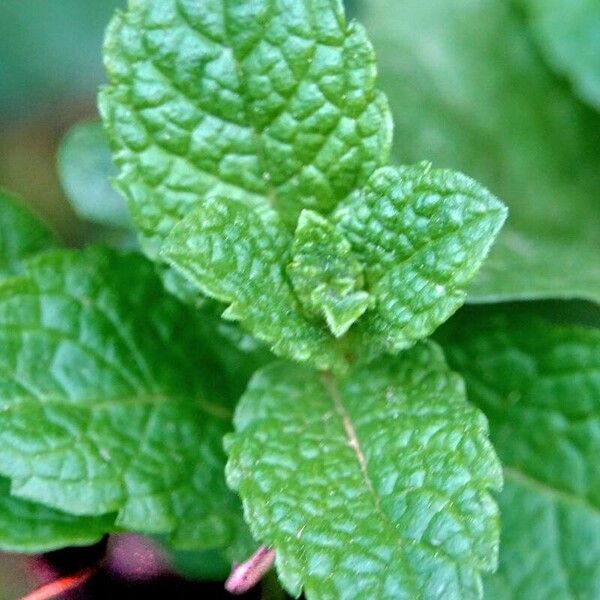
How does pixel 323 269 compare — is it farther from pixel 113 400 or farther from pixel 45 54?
pixel 45 54

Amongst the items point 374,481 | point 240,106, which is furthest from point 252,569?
point 240,106

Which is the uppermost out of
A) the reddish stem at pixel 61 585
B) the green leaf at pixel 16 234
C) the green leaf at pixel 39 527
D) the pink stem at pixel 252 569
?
the green leaf at pixel 16 234

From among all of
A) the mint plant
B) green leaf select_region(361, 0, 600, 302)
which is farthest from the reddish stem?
green leaf select_region(361, 0, 600, 302)

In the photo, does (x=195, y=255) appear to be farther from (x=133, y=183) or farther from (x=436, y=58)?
(x=436, y=58)

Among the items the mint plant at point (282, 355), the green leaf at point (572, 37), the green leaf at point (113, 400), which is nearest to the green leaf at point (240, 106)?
the mint plant at point (282, 355)

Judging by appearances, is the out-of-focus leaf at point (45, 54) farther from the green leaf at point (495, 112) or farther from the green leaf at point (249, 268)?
the green leaf at point (249, 268)

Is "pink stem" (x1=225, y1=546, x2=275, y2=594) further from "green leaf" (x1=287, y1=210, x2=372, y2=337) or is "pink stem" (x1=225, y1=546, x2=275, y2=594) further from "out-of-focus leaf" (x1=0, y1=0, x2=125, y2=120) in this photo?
"out-of-focus leaf" (x1=0, y1=0, x2=125, y2=120)

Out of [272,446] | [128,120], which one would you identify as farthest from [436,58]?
[272,446]
